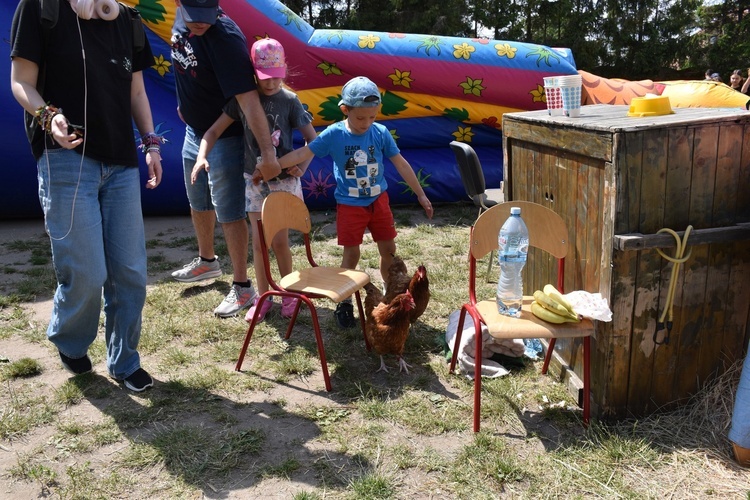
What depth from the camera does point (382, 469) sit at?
2.67 m

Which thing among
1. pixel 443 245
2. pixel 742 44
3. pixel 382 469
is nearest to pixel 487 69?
pixel 443 245

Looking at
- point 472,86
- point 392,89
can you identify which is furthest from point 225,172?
point 472,86

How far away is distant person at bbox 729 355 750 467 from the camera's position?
252 cm

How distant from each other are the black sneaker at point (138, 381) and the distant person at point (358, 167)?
1.34 meters

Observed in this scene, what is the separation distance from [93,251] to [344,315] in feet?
5.37

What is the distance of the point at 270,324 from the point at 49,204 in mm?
1650

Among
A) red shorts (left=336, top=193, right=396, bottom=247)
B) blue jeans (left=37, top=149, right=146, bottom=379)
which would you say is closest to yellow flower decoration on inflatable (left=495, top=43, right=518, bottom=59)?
red shorts (left=336, top=193, right=396, bottom=247)

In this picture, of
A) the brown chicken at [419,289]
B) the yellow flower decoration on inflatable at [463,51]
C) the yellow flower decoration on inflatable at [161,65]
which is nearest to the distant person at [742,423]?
the brown chicken at [419,289]

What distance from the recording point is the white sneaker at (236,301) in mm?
4312

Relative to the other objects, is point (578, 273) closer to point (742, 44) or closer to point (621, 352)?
point (621, 352)

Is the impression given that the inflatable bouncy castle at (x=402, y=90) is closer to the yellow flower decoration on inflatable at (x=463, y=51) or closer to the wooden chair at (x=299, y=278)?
the yellow flower decoration on inflatable at (x=463, y=51)

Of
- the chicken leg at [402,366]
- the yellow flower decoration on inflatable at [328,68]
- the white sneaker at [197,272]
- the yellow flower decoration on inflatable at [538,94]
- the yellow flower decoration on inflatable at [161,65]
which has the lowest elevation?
the chicken leg at [402,366]

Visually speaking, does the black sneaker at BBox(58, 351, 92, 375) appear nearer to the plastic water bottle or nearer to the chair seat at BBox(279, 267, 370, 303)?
the chair seat at BBox(279, 267, 370, 303)

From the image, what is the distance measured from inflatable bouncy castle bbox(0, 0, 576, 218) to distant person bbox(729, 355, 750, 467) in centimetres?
500
